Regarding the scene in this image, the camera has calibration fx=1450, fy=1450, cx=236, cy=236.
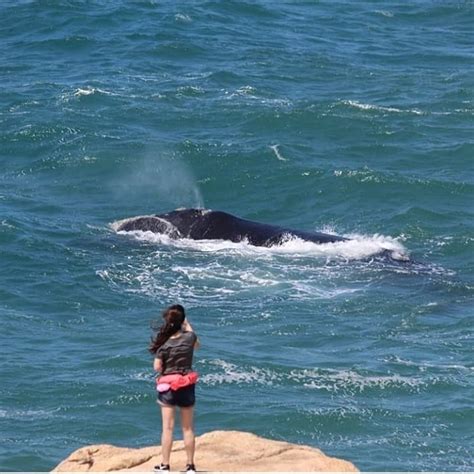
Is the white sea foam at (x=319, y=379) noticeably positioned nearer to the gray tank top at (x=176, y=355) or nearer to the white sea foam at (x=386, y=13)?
the gray tank top at (x=176, y=355)

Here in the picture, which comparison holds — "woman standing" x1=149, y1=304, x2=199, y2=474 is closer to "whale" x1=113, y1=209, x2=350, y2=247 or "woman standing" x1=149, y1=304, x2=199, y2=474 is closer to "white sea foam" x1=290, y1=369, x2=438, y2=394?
"white sea foam" x1=290, y1=369, x2=438, y2=394

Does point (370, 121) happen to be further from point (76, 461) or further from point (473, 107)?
point (76, 461)

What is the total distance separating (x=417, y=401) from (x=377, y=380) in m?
1.20

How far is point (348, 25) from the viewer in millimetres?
64750

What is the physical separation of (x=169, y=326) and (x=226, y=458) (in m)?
1.68

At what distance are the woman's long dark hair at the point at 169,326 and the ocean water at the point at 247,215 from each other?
622cm

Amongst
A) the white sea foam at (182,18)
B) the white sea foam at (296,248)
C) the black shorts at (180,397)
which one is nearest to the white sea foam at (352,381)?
the white sea foam at (296,248)

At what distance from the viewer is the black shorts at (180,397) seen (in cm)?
1656

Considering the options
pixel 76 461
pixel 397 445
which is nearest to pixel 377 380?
pixel 397 445

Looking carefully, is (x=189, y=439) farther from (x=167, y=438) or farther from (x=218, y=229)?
(x=218, y=229)

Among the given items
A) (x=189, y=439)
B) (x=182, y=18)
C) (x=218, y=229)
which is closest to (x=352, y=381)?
(x=189, y=439)

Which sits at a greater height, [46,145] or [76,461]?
[76,461]

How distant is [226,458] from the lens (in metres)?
16.8

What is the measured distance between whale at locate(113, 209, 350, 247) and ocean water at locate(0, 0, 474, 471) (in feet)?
1.71
